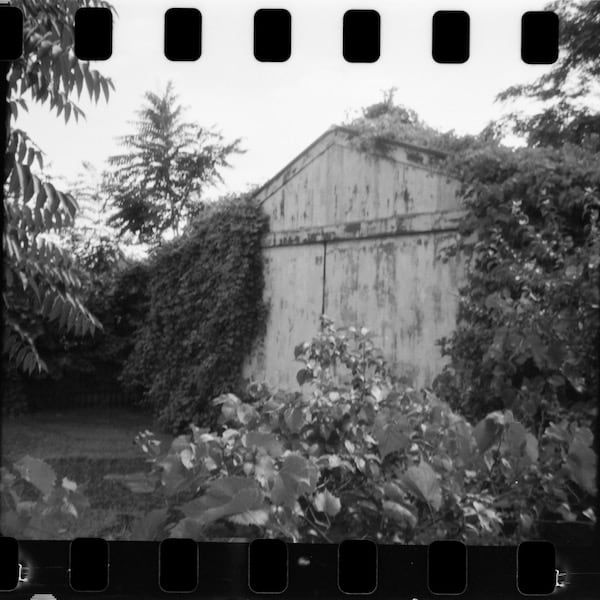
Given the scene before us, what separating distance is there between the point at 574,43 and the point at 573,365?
283 inches

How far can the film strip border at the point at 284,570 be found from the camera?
1.20m

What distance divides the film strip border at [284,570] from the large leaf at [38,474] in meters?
0.12

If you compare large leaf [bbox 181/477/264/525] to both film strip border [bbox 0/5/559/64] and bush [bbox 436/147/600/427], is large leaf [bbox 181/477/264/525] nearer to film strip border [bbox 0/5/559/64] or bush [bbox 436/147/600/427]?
film strip border [bbox 0/5/559/64]

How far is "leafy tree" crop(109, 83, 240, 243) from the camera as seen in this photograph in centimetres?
417

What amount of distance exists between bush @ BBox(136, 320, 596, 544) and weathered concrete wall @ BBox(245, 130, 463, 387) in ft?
9.48

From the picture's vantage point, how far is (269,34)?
5.08ft

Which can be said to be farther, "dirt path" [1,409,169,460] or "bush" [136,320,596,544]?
"dirt path" [1,409,169,460]

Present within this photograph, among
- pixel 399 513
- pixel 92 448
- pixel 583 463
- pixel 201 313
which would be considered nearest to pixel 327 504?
pixel 399 513

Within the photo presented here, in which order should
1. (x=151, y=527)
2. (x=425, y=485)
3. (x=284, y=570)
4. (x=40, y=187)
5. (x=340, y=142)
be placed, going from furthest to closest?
(x=340, y=142) → (x=40, y=187) → (x=425, y=485) → (x=151, y=527) → (x=284, y=570)

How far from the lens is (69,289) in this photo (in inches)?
94.7

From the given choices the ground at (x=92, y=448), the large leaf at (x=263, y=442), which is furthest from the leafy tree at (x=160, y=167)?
the large leaf at (x=263, y=442)

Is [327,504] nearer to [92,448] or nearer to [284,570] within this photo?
[284,570]

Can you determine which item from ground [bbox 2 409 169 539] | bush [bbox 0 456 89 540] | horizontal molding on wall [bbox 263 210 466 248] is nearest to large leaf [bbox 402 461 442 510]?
bush [bbox 0 456 89 540]

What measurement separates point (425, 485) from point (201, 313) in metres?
6.37
